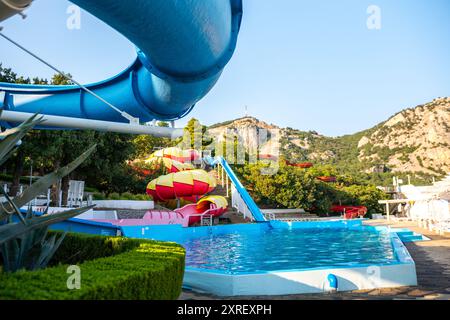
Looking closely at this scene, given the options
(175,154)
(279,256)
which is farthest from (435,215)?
(175,154)

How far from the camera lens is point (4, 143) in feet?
8.80

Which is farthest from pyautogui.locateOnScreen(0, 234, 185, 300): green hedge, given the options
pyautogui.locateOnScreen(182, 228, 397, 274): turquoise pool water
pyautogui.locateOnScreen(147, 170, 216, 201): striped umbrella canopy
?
pyautogui.locateOnScreen(147, 170, 216, 201): striped umbrella canopy

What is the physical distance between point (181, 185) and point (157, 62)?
15.6 m

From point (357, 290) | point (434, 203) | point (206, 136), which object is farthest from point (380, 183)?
point (357, 290)

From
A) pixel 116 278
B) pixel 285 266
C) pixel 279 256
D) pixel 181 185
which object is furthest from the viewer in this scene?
pixel 181 185

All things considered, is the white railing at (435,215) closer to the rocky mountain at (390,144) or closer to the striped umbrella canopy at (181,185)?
the striped umbrella canopy at (181,185)

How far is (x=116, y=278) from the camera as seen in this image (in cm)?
232

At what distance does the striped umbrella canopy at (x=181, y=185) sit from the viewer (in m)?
18.3

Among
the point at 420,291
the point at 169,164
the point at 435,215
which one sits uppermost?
the point at 169,164

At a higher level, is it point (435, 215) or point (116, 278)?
point (116, 278)

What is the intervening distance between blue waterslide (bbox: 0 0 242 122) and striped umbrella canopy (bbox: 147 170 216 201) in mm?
13440

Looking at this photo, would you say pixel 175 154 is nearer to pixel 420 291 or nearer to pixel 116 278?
pixel 420 291

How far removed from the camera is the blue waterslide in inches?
86.7
